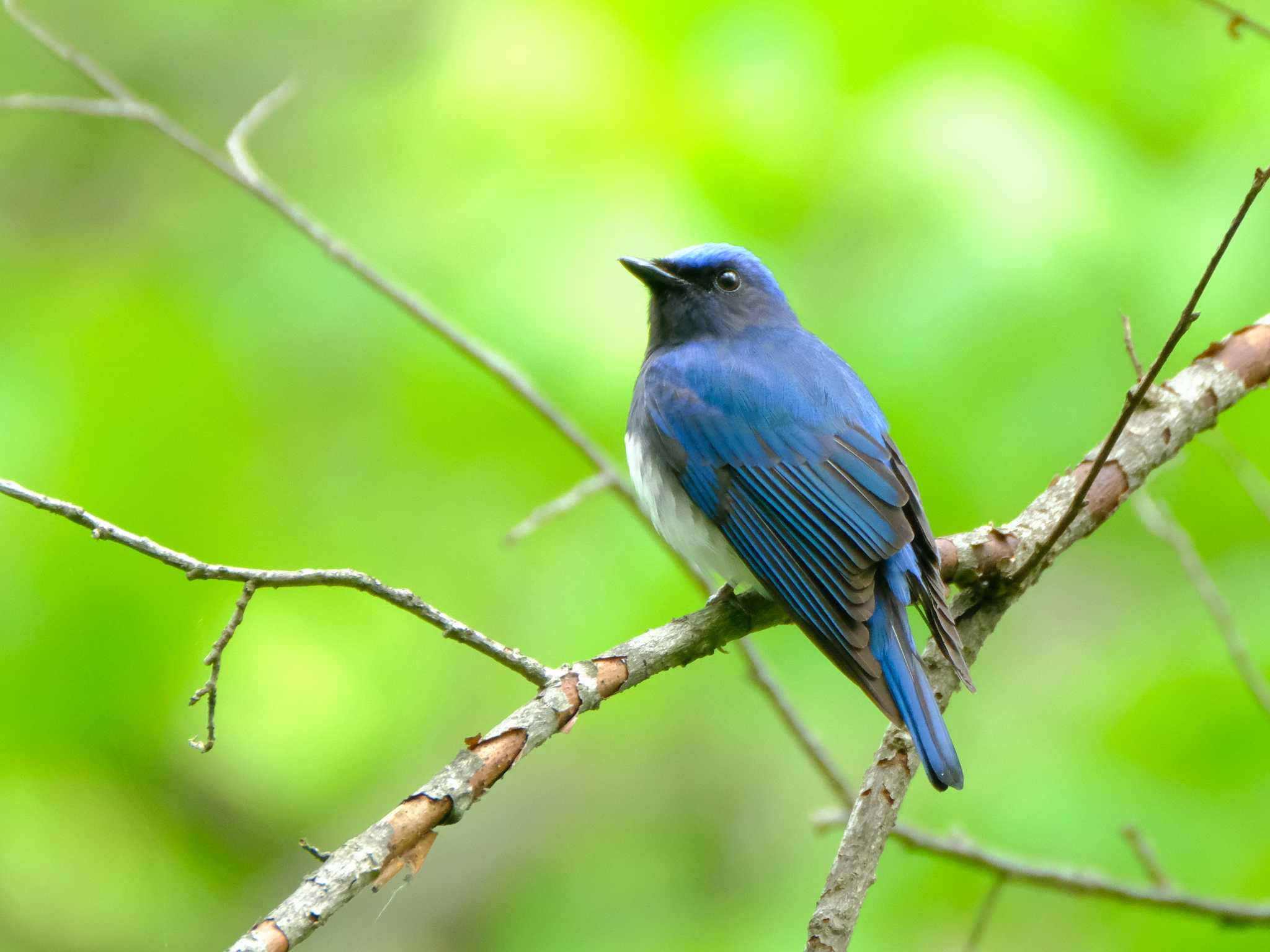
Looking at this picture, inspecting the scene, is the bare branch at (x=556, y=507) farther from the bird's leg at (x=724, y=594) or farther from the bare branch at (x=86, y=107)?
the bare branch at (x=86, y=107)

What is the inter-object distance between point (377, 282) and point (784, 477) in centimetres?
122

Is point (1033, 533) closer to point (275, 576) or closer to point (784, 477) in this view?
point (784, 477)

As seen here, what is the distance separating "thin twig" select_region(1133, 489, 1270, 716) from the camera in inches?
128

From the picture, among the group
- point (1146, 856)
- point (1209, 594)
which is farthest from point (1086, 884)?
point (1209, 594)

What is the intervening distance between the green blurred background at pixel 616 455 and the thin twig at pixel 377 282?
0.36 metres

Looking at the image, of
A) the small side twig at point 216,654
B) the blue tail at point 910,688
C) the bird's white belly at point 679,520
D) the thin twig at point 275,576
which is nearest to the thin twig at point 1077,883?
the blue tail at point 910,688

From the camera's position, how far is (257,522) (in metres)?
3.63

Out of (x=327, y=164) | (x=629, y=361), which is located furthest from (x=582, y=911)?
(x=327, y=164)

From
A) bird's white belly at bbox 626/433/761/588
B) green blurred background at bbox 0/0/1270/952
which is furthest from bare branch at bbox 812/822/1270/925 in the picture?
bird's white belly at bbox 626/433/761/588

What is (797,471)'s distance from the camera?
350 centimetres

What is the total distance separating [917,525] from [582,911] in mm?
1649

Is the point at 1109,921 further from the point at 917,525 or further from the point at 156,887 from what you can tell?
the point at 156,887

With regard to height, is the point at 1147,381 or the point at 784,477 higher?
the point at 784,477

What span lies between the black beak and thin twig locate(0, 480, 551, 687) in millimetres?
1871
